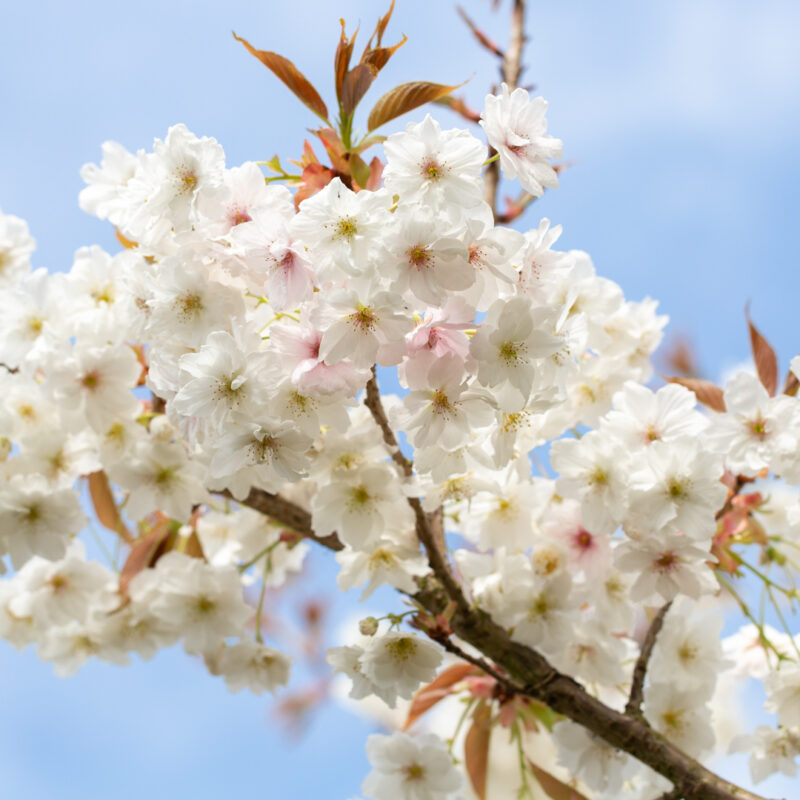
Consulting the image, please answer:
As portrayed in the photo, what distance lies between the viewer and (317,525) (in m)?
1.40

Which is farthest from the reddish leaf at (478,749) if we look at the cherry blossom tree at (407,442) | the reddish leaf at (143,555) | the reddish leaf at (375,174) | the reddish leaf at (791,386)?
the reddish leaf at (375,174)

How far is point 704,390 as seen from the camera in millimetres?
1564

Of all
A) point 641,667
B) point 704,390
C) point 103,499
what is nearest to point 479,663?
point 641,667

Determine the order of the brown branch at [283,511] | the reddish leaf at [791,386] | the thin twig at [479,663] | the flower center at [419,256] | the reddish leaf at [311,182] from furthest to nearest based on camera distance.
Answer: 1. the brown branch at [283,511]
2. the reddish leaf at [791,386]
3. the thin twig at [479,663]
4. the reddish leaf at [311,182]
5. the flower center at [419,256]

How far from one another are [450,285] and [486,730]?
1.06 m

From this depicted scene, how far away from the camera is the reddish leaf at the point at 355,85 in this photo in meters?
1.26

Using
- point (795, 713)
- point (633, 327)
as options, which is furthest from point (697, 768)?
point (633, 327)

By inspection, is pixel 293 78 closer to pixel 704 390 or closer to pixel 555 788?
pixel 704 390

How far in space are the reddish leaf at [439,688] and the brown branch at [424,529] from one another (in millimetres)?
290

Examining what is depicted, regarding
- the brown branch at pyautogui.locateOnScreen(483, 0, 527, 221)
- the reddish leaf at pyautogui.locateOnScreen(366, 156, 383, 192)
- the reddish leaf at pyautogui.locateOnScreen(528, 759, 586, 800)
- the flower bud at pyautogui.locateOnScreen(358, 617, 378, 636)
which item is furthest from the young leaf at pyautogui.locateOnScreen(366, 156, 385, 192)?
the reddish leaf at pyautogui.locateOnScreen(528, 759, 586, 800)

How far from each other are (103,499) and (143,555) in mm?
142

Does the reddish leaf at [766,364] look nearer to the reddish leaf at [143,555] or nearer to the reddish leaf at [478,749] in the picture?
the reddish leaf at [478,749]

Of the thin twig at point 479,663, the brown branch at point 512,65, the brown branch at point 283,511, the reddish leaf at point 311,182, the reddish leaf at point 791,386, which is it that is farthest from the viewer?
the brown branch at point 512,65

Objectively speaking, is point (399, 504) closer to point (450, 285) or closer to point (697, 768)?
point (450, 285)
